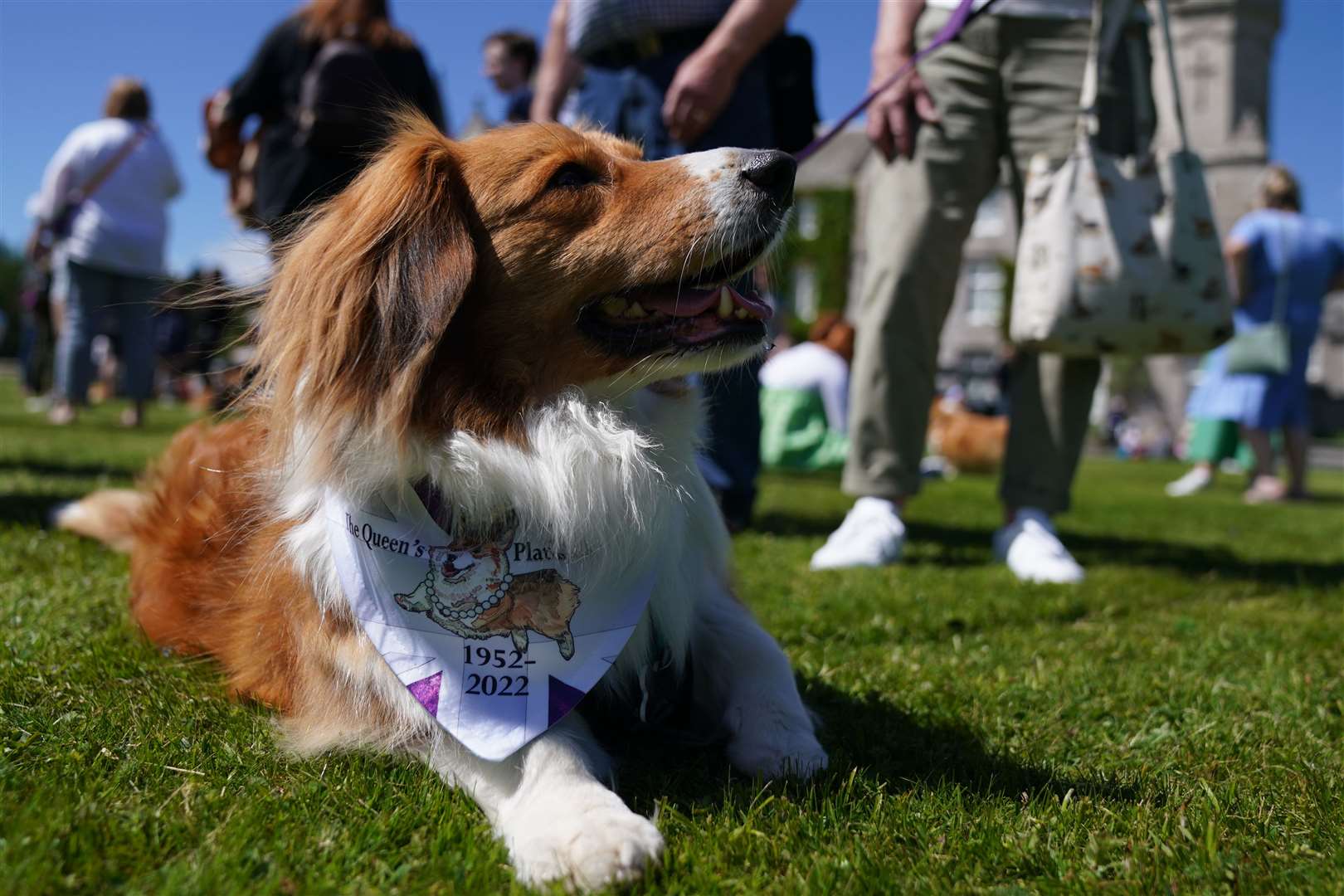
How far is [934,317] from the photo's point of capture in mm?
4621

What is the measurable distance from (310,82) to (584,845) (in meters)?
4.05

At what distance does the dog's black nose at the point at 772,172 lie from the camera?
236 centimetres

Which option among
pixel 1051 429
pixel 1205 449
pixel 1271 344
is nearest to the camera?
pixel 1051 429

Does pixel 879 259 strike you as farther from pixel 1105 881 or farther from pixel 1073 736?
pixel 1105 881

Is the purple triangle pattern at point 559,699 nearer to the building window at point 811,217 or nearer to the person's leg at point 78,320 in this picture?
the person's leg at point 78,320

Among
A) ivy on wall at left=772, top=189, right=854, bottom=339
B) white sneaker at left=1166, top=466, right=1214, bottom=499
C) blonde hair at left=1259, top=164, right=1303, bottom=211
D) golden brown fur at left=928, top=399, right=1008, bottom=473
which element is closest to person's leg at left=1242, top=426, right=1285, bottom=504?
white sneaker at left=1166, top=466, right=1214, bottom=499

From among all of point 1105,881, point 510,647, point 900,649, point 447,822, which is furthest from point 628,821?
point 900,649

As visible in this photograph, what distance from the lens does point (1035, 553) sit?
184 inches

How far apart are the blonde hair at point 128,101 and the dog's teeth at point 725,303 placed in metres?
8.09

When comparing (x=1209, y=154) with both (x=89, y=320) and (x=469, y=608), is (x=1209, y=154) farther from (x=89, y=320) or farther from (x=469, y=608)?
(x=469, y=608)

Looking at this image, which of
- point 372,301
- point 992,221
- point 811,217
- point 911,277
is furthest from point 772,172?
point 992,221

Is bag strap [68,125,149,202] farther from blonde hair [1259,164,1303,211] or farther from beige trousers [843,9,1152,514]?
blonde hair [1259,164,1303,211]

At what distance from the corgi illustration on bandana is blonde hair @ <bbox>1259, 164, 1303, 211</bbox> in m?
10.5

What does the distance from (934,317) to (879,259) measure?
1.18 ft
